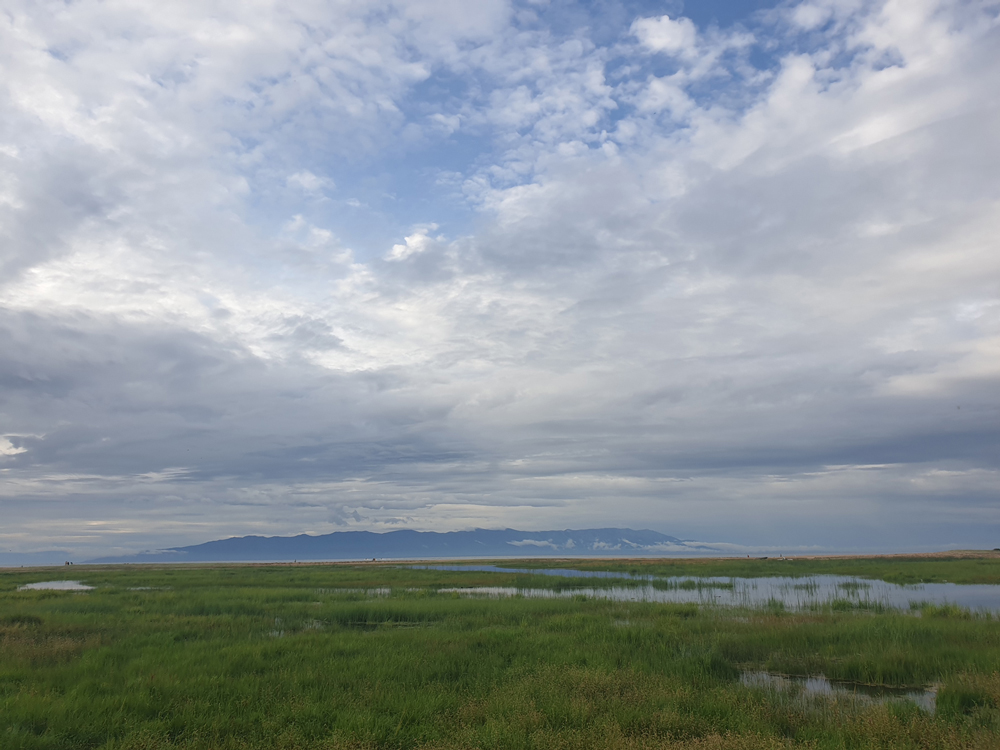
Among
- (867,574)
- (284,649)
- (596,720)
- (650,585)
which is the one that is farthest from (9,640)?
(867,574)

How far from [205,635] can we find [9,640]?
5941 mm

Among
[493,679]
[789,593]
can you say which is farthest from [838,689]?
[789,593]

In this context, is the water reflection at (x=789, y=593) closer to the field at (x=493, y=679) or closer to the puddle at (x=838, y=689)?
the field at (x=493, y=679)

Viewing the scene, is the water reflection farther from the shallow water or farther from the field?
the field

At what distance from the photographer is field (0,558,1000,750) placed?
1012 cm

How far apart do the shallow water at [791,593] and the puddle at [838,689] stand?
640 inches

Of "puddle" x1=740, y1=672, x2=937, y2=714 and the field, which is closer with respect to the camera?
the field

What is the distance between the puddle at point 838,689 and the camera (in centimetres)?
1312

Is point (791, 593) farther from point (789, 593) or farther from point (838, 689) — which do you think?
point (838, 689)

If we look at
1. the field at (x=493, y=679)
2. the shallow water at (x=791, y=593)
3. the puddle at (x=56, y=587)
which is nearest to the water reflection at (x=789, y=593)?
the shallow water at (x=791, y=593)

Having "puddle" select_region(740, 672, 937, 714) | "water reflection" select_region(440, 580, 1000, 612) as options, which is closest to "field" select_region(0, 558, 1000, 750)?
"puddle" select_region(740, 672, 937, 714)

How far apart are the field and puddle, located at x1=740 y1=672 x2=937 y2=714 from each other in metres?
0.45

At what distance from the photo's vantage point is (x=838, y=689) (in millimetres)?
14445

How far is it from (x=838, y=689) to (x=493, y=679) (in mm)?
8786
